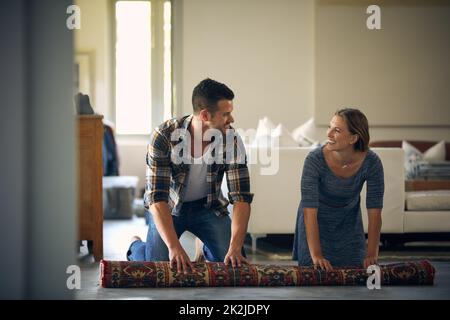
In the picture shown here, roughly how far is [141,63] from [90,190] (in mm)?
4628

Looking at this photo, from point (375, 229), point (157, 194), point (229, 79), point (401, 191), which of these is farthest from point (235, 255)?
point (229, 79)

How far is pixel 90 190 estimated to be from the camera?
3.71m

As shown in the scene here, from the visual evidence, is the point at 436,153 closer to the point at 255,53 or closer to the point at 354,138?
the point at 255,53

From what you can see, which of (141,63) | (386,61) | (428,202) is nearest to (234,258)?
(428,202)

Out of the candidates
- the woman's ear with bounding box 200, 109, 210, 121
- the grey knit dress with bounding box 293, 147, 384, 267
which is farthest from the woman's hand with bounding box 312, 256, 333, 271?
the woman's ear with bounding box 200, 109, 210, 121

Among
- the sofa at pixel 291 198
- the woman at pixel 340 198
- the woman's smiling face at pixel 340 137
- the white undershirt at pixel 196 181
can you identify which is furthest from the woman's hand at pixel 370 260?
the sofa at pixel 291 198

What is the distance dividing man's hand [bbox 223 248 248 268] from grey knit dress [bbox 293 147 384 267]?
32 cm

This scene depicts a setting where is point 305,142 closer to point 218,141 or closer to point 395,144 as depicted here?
point 395,144

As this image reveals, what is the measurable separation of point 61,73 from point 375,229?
215cm

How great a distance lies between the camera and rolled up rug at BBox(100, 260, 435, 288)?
273cm

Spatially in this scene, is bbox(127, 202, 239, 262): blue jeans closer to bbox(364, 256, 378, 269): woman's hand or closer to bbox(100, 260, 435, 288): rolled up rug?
bbox(100, 260, 435, 288): rolled up rug

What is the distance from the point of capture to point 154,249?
300cm

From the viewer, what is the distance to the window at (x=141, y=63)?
314 inches

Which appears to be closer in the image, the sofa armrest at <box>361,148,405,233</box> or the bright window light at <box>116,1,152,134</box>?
the sofa armrest at <box>361,148,405,233</box>
